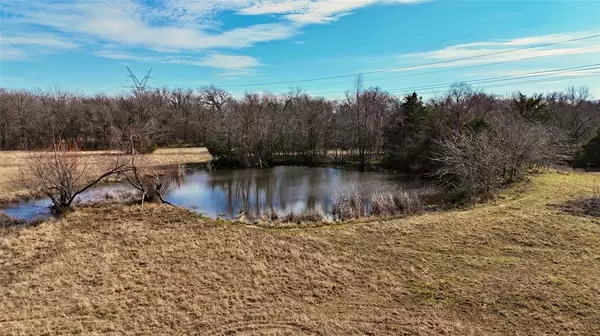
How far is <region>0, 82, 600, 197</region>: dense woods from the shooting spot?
20.8 meters

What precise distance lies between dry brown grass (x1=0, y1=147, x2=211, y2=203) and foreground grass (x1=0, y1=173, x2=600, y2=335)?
838 centimetres

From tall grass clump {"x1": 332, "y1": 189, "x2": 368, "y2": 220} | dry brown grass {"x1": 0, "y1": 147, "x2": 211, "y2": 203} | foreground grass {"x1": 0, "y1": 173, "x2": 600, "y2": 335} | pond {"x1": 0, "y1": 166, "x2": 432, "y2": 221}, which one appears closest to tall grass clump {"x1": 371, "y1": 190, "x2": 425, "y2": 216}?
tall grass clump {"x1": 332, "y1": 189, "x2": 368, "y2": 220}

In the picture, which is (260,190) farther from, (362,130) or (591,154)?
(591,154)

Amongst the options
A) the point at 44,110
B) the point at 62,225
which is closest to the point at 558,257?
the point at 62,225

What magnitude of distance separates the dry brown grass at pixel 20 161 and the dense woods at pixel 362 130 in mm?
2290

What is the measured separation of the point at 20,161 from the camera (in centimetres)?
3253

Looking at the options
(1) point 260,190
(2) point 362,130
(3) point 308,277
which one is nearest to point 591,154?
(2) point 362,130

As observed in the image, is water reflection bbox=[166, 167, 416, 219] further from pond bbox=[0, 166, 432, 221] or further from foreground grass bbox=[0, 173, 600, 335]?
foreground grass bbox=[0, 173, 600, 335]

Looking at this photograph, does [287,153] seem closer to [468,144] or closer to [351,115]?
[351,115]

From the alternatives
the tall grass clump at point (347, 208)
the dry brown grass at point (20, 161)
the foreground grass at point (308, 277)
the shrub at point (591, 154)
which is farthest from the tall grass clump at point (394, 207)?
the shrub at point (591, 154)

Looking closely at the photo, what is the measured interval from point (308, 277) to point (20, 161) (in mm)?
34204

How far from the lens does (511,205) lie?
15742 millimetres

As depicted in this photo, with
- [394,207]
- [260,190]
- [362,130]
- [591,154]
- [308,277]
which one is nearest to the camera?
[308,277]

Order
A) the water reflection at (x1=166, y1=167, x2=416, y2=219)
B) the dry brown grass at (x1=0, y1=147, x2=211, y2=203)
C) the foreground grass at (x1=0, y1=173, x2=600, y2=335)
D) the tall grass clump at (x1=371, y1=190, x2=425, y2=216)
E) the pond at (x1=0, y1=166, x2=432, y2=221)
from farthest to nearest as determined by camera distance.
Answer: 1. the dry brown grass at (x1=0, y1=147, x2=211, y2=203)
2. the water reflection at (x1=166, y1=167, x2=416, y2=219)
3. the pond at (x1=0, y1=166, x2=432, y2=221)
4. the tall grass clump at (x1=371, y1=190, x2=425, y2=216)
5. the foreground grass at (x1=0, y1=173, x2=600, y2=335)
